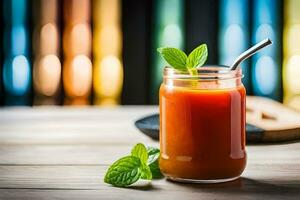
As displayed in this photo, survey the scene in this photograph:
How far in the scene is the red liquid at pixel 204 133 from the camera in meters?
1.02

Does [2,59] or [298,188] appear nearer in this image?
[298,188]

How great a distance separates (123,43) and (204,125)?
1.93 metres

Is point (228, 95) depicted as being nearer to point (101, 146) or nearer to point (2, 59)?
point (101, 146)

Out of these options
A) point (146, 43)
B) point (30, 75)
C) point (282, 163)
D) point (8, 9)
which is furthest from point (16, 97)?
point (282, 163)

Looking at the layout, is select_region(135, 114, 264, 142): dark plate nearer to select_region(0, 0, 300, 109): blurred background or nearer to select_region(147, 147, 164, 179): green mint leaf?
select_region(147, 147, 164, 179): green mint leaf

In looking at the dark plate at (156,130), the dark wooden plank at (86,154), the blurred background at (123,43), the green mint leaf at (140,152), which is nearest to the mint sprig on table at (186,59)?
the green mint leaf at (140,152)

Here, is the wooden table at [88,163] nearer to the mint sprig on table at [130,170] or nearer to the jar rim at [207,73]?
the mint sprig on table at [130,170]

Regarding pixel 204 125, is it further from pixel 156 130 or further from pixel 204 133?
pixel 156 130

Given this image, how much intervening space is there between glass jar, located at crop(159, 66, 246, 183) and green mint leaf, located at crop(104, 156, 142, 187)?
Answer: 0.20ft

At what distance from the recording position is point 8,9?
9.53 feet

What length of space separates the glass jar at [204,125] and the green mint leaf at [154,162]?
0.04 meters

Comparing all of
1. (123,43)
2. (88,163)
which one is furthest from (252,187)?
(123,43)

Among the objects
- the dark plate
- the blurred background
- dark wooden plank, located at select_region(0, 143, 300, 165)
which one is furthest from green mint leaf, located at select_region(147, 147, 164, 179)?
the blurred background

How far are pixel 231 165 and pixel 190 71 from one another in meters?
0.15
